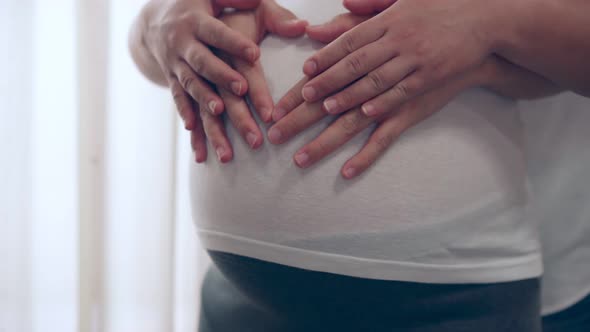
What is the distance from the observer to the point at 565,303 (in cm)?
75

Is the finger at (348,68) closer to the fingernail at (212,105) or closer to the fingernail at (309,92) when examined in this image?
the fingernail at (309,92)

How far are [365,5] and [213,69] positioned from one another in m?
0.21

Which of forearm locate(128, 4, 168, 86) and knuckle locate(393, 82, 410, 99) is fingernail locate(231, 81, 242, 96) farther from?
forearm locate(128, 4, 168, 86)

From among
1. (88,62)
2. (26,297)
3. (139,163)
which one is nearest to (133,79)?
(88,62)

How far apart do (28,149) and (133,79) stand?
0.32 m

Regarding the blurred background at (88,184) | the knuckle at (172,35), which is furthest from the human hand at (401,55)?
the blurred background at (88,184)

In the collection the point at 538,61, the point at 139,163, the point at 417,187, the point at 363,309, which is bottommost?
the point at 139,163

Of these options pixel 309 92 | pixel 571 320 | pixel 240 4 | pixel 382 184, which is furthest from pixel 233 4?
pixel 571 320

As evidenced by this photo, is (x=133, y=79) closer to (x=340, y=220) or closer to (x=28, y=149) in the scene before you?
(x=28, y=149)

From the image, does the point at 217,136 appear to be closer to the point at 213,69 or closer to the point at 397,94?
the point at 213,69

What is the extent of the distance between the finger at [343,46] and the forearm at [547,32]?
0.15 metres

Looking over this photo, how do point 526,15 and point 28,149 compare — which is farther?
point 28,149

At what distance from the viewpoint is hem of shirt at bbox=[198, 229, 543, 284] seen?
53 cm

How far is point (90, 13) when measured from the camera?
1.17 metres
